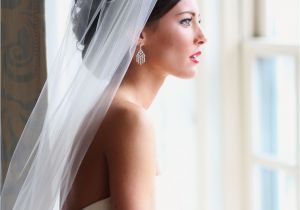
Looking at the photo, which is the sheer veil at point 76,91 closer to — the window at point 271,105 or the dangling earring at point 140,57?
the dangling earring at point 140,57

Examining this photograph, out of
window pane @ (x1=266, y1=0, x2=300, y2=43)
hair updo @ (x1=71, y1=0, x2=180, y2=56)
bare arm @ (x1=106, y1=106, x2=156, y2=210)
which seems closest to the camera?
bare arm @ (x1=106, y1=106, x2=156, y2=210)

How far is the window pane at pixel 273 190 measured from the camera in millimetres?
2289

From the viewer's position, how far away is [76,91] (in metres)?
1.33

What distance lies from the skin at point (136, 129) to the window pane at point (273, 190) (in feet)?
3.32

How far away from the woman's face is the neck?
19 millimetres

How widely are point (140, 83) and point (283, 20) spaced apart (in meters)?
1.03

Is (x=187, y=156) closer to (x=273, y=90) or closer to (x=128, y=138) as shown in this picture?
(x=273, y=90)

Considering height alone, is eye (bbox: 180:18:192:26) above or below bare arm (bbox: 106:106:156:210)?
above

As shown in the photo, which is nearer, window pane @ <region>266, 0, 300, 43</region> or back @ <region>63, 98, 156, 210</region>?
back @ <region>63, 98, 156, 210</region>

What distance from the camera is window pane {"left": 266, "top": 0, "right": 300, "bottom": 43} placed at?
222 centimetres

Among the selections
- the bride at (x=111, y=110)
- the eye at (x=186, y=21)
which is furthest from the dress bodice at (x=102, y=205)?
the eye at (x=186, y=21)

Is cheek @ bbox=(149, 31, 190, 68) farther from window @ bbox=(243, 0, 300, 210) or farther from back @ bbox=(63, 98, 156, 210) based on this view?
window @ bbox=(243, 0, 300, 210)

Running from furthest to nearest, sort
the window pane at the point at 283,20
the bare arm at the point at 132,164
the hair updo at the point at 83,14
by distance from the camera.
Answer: the window pane at the point at 283,20 < the hair updo at the point at 83,14 < the bare arm at the point at 132,164

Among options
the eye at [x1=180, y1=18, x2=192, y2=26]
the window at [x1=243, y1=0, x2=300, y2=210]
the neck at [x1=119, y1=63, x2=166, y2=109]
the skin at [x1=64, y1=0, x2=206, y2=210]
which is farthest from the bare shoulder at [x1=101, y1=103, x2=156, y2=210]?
the window at [x1=243, y1=0, x2=300, y2=210]
